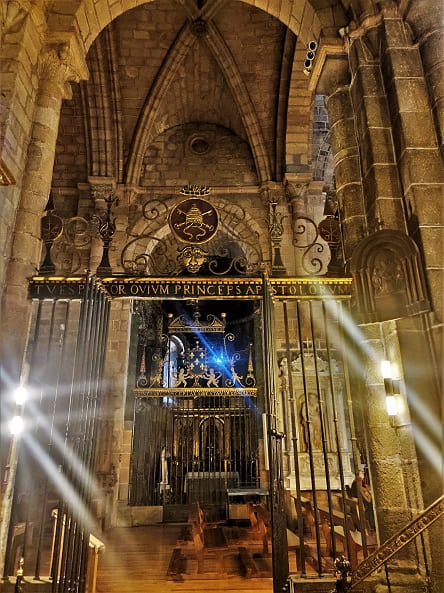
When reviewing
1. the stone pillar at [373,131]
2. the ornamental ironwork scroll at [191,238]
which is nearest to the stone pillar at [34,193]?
the ornamental ironwork scroll at [191,238]

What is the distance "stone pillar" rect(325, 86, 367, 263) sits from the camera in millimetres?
4546

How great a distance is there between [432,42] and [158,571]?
6584 mm

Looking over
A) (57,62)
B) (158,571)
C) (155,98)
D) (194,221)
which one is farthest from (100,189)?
(158,571)

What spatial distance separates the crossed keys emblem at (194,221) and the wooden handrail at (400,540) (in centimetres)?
294

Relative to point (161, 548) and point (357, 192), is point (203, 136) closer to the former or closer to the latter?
point (357, 192)

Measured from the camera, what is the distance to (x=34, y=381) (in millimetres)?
8531

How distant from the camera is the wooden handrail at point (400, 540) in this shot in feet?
9.58

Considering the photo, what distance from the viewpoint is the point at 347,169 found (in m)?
4.78

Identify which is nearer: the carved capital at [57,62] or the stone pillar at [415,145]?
the stone pillar at [415,145]

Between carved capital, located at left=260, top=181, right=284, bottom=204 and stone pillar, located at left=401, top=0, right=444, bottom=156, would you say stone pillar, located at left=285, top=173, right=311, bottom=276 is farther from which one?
stone pillar, located at left=401, top=0, right=444, bottom=156

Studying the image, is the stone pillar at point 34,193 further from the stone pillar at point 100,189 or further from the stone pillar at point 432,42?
the stone pillar at point 100,189

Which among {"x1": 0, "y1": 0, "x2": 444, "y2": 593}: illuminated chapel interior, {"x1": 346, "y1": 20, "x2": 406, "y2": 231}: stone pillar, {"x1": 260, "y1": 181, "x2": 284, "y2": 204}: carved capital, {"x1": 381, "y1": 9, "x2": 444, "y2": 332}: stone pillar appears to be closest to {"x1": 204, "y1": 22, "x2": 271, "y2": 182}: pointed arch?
{"x1": 260, "y1": 181, "x2": 284, "y2": 204}: carved capital

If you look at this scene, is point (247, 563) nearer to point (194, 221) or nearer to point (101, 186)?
point (194, 221)

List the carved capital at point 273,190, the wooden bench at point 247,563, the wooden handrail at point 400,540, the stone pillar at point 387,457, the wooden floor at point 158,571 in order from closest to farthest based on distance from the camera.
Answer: the wooden handrail at point 400,540 → the stone pillar at point 387,457 → the wooden floor at point 158,571 → the wooden bench at point 247,563 → the carved capital at point 273,190
